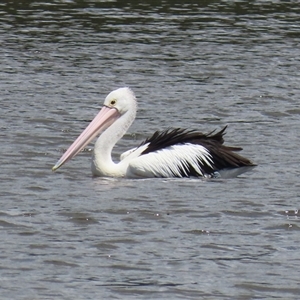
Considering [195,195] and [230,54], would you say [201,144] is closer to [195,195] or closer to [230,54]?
[195,195]

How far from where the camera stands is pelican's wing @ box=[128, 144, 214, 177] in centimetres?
988

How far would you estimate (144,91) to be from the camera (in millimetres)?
13695

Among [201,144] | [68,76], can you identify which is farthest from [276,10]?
[201,144]

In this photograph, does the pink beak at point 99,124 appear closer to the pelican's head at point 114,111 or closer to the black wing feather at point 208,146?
the pelican's head at point 114,111

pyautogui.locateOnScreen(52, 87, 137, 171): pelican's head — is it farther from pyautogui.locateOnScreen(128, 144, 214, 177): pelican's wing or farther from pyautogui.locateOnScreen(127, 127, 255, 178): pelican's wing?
pyautogui.locateOnScreen(128, 144, 214, 177): pelican's wing

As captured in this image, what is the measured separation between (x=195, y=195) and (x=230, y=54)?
7.19m

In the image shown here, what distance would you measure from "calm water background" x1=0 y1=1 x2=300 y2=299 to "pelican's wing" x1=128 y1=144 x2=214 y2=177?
0.37ft

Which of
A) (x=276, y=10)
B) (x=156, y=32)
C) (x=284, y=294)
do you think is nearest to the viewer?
(x=284, y=294)

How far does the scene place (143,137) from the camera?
1165 centimetres

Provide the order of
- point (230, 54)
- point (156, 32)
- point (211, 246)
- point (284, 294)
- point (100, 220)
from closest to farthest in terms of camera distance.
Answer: point (284, 294) → point (211, 246) → point (100, 220) → point (230, 54) → point (156, 32)

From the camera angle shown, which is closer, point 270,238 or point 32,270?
point 32,270

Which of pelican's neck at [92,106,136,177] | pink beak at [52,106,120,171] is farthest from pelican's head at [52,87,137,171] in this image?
pelican's neck at [92,106,136,177]

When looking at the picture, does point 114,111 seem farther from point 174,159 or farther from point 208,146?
point 208,146

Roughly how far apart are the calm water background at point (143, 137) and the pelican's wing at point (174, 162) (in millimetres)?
114
